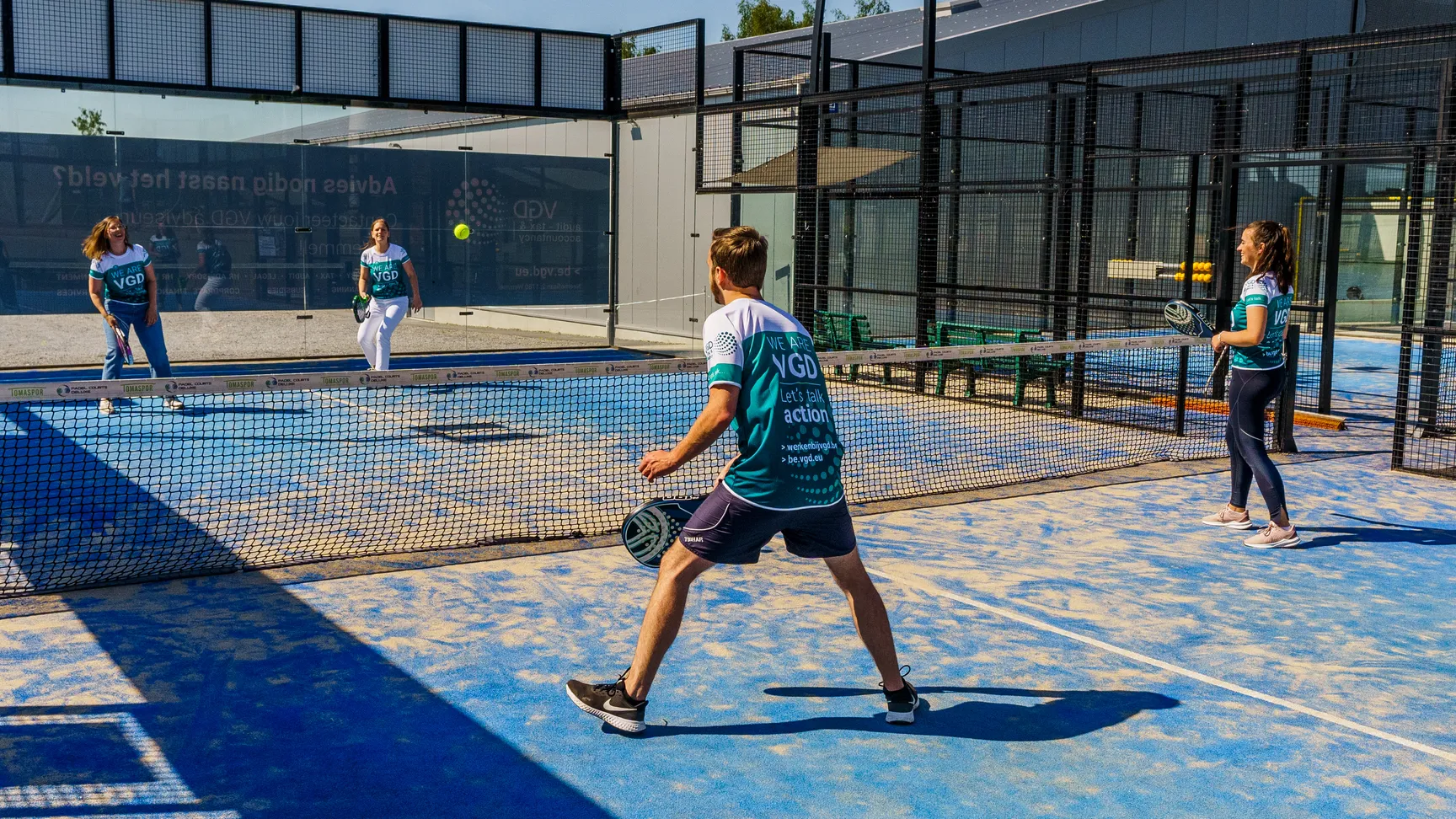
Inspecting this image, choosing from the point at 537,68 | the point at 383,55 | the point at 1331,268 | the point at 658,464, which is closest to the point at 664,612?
the point at 658,464

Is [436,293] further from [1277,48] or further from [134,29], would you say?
[1277,48]

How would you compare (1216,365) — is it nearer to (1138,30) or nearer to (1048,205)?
(1048,205)

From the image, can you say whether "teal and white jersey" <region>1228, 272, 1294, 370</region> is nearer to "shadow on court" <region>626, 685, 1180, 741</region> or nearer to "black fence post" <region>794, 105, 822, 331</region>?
"shadow on court" <region>626, 685, 1180, 741</region>

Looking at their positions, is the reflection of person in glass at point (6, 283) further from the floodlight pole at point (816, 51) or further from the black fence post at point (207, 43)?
the floodlight pole at point (816, 51)

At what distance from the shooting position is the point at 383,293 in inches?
512

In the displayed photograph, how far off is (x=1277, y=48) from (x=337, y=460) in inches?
306

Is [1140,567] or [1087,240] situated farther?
[1087,240]

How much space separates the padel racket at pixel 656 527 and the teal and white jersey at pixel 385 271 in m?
8.83

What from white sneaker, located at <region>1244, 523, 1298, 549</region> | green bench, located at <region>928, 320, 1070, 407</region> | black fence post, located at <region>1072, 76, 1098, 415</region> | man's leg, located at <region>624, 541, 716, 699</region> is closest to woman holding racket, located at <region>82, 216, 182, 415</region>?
green bench, located at <region>928, 320, 1070, 407</region>

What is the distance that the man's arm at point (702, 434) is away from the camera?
14.2ft

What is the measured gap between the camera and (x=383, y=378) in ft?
23.9

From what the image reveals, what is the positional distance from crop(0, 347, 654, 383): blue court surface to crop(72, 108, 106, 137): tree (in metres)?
2.70

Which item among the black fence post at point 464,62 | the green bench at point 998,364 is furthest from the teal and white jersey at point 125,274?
the green bench at point 998,364

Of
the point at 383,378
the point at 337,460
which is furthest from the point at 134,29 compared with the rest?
the point at 383,378
